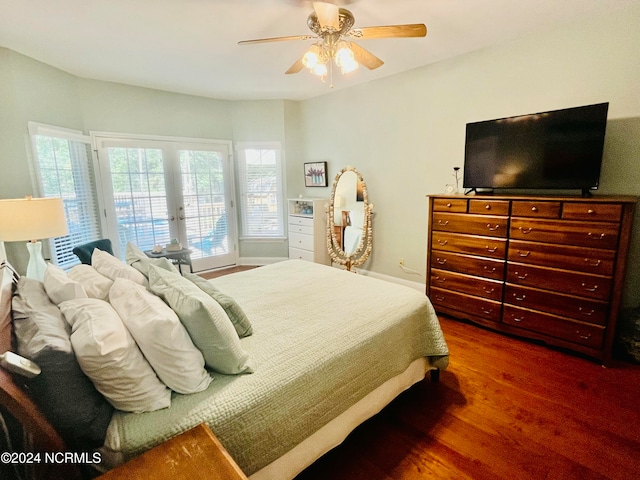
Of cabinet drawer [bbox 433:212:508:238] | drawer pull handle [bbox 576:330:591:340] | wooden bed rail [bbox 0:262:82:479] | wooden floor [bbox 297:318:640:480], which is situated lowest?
wooden floor [bbox 297:318:640:480]

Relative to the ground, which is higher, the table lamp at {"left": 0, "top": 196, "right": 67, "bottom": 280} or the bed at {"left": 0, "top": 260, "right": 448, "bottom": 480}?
the table lamp at {"left": 0, "top": 196, "right": 67, "bottom": 280}

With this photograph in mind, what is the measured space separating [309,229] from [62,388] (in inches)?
149

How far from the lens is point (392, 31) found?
1.95 m

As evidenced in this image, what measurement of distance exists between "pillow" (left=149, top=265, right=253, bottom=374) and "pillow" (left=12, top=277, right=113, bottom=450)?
36cm

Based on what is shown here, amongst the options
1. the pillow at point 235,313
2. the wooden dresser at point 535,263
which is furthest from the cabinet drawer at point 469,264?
the pillow at point 235,313

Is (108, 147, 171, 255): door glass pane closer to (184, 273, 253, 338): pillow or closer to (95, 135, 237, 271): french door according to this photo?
(95, 135, 237, 271): french door

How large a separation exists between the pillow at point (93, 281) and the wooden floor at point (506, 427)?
1302mm

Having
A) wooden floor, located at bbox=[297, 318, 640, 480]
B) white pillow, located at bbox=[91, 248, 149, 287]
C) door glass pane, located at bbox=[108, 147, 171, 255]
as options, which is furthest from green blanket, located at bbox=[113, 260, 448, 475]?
door glass pane, located at bbox=[108, 147, 171, 255]

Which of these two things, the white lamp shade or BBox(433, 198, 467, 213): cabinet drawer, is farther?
BBox(433, 198, 467, 213): cabinet drawer

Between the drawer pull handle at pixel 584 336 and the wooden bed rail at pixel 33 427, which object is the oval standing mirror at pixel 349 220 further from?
Answer: the wooden bed rail at pixel 33 427

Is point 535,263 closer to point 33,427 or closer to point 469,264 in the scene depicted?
point 469,264

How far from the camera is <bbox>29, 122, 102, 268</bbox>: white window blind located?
3066mm

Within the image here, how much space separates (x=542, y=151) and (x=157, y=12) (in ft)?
10.4

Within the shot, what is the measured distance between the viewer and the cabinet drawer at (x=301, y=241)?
15.2ft
